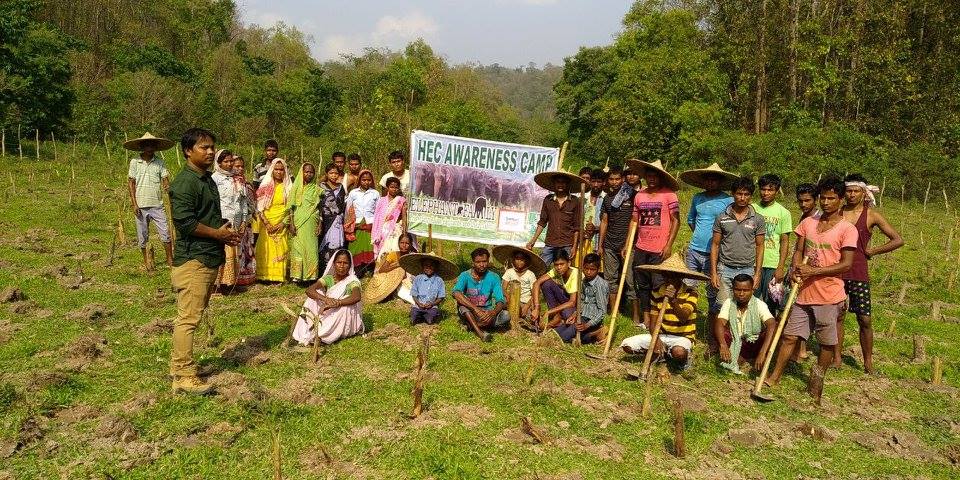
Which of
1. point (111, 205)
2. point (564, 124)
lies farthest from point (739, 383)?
point (564, 124)

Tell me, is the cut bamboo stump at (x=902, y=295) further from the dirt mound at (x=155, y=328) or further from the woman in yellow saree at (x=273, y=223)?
the dirt mound at (x=155, y=328)

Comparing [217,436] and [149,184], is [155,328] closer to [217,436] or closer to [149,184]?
[217,436]

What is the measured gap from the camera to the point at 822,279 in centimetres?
551

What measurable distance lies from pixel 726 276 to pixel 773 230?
707mm

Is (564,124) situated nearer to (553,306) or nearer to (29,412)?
(553,306)

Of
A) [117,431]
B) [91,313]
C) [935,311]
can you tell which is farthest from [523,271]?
[935,311]

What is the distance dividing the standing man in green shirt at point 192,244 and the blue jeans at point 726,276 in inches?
182

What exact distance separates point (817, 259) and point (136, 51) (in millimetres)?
39830

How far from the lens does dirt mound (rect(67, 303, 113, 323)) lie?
6.68m

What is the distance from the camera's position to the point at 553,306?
23.2 ft

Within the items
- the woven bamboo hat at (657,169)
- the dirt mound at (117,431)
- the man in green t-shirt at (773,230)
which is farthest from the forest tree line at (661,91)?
the dirt mound at (117,431)

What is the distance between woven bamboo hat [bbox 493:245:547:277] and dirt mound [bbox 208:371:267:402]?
3442mm

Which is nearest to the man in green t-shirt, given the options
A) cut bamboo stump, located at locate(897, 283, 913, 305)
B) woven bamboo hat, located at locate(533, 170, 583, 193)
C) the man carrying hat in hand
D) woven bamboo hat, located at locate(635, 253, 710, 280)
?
woven bamboo hat, located at locate(635, 253, 710, 280)

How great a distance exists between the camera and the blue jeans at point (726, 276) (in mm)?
6145
